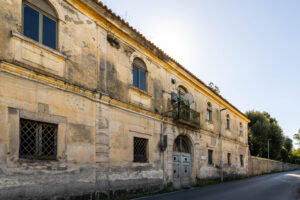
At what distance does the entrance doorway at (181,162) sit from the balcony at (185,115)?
104 cm

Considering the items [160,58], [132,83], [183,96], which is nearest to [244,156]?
[183,96]

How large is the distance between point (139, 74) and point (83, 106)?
13.7ft

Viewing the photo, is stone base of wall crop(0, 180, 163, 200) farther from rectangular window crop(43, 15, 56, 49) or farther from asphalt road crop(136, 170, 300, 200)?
rectangular window crop(43, 15, 56, 49)

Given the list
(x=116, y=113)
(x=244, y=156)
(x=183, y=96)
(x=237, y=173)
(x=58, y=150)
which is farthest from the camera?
(x=244, y=156)

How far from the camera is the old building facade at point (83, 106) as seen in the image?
6.95 metres

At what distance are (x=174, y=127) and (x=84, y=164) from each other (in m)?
6.95

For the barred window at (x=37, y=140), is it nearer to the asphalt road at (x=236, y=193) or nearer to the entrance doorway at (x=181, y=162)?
the asphalt road at (x=236, y=193)

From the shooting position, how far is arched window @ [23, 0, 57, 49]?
24.9ft

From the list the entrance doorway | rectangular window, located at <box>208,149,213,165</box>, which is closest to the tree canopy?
rectangular window, located at <box>208,149,213,165</box>

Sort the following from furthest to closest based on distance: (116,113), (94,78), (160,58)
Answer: (160,58), (116,113), (94,78)

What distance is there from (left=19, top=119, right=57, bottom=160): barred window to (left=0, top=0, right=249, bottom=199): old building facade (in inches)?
1.0

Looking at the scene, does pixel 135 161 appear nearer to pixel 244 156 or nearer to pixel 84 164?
pixel 84 164

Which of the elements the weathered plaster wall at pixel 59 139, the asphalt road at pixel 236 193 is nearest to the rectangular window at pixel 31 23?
the weathered plaster wall at pixel 59 139

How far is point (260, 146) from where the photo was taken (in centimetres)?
4281
